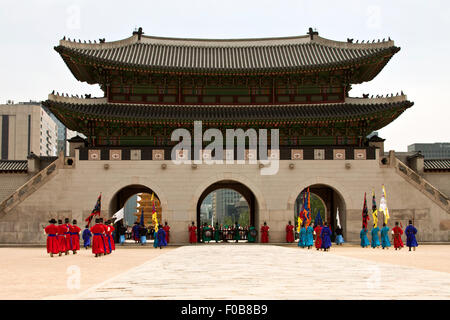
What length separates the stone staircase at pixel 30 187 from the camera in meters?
29.1

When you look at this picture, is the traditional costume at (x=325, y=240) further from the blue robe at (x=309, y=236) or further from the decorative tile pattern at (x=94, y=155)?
the decorative tile pattern at (x=94, y=155)

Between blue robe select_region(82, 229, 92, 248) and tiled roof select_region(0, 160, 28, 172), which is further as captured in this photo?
tiled roof select_region(0, 160, 28, 172)

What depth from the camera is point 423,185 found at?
3008cm

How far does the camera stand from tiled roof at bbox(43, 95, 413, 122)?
30047 millimetres

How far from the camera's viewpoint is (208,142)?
3161 cm

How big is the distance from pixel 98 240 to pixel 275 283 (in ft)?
36.9

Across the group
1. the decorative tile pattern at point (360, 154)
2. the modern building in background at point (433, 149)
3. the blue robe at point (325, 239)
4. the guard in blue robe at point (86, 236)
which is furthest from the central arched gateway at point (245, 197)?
the modern building in background at point (433, 149)

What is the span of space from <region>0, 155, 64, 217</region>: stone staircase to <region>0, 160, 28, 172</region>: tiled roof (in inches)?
144

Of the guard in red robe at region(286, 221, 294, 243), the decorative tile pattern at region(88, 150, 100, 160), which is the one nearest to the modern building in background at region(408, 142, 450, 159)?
the guard in red robe at region(286, 221, 294, 243)

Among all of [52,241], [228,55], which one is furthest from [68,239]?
[228,55]

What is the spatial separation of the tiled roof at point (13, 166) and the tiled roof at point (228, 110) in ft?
18.9

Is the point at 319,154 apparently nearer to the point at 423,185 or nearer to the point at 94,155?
the point at 423,185

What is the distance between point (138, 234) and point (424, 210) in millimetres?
17033

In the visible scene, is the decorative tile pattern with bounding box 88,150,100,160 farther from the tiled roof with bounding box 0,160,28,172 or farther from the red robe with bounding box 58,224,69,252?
the red robe with bounding box 58,224,69,252
